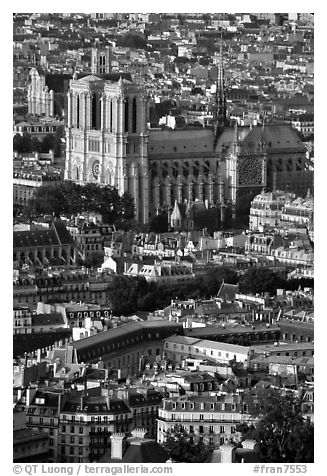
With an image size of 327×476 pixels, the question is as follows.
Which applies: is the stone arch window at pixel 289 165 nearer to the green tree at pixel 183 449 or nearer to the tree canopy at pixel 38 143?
the tree canopy at pixel 38 143

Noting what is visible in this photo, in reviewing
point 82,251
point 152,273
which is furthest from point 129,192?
point 152,273

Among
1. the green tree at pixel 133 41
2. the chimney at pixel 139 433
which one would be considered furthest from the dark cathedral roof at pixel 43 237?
the green tree at pixel 133 41

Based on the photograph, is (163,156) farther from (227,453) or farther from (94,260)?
(227,453)

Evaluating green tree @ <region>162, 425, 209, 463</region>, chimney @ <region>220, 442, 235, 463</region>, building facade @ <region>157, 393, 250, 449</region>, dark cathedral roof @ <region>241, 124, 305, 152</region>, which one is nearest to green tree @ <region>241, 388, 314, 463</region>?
building facade @ <region>157, 393, 250, 449</region>

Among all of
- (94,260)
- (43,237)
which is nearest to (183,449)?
(94,260)

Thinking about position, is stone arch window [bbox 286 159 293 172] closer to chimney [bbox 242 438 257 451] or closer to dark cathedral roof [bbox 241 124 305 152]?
dark cathedral roof [bbox 241 124 305 152]

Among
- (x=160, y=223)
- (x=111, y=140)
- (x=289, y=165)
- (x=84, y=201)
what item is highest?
(x=111, y=140)
